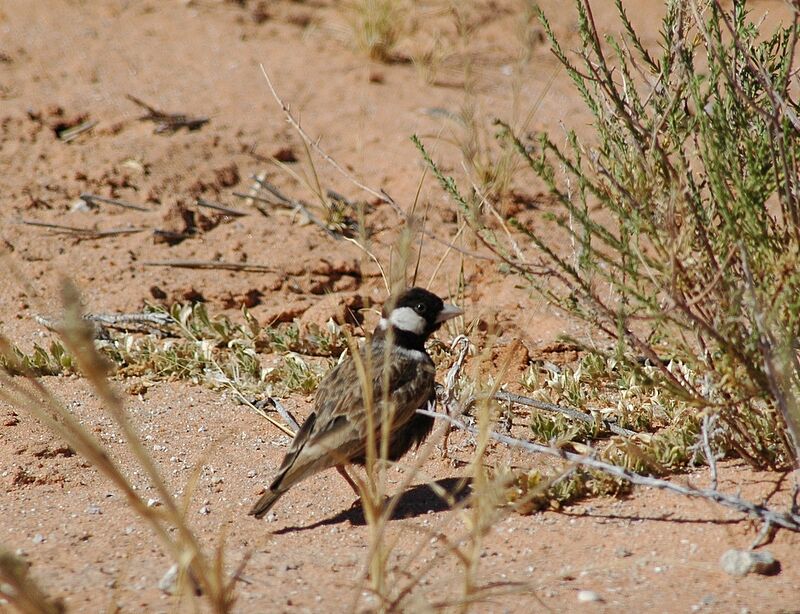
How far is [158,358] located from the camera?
5.88 m

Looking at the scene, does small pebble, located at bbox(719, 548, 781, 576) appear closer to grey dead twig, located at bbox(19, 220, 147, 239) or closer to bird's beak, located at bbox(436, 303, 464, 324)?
bird's beak, located at bbox(436, 303, 464, 324)

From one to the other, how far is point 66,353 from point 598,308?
3246 millimetres

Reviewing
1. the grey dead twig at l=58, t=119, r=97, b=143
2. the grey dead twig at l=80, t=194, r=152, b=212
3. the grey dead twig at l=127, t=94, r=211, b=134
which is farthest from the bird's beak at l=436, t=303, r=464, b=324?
the grey dead twig at l=58, t=119, r=97, b=143

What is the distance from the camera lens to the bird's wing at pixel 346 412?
457 centimetres

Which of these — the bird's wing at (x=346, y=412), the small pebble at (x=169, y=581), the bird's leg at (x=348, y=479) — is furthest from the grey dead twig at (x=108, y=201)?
the small pebble at (x=169, y=581)

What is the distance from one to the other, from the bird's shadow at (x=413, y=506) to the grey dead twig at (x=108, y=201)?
11.8 ft

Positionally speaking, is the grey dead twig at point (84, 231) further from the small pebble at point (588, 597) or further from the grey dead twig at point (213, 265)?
the small pebble at point (588, 597)

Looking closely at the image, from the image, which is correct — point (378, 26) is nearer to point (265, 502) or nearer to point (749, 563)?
point (265, 502)

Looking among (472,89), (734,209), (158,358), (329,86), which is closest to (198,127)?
(329,86)

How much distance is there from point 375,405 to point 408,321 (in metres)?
0.70

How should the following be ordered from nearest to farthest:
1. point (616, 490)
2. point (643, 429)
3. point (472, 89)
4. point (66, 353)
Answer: point (616, 490) → point (643, 429) → point (66, 353) → point (472, 89)

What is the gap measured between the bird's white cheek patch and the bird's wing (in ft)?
0.75

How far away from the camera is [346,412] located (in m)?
4.81

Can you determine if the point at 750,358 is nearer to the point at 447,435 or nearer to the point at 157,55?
the point at 447,435
